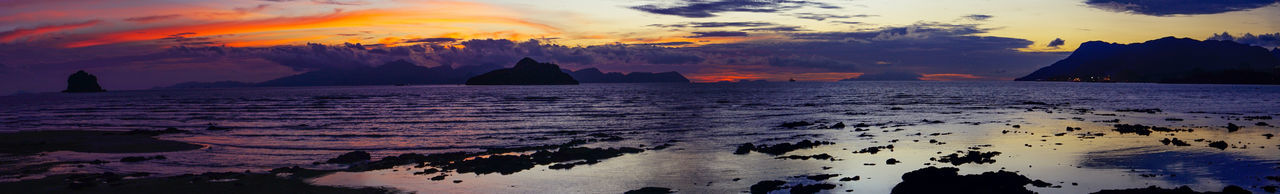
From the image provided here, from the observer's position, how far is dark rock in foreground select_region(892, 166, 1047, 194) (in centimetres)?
1812

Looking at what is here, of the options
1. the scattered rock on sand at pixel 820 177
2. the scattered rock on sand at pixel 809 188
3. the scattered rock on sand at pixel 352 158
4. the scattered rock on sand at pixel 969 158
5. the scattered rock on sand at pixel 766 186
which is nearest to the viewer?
the scattered rock on sand at pixel 809 188

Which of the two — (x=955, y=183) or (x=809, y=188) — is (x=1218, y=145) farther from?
(x=809, y=188)

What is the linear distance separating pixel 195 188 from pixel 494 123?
118 feet

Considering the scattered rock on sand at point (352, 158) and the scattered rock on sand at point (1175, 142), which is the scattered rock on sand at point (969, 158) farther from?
the scattered rock on sand at point (352, 158)

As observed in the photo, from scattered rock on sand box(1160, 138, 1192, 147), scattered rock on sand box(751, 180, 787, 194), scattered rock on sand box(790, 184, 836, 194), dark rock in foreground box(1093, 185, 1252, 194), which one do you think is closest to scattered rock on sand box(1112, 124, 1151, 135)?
scattered rock on sand box(1160, 138, 1192, 147)

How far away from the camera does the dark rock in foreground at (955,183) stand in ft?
59.5

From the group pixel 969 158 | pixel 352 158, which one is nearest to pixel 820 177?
pixel 969 158

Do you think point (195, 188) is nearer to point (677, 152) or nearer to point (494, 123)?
point (677, 152)

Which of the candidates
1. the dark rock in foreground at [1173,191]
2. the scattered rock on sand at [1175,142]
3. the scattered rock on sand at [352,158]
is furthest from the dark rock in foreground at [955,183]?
the scattered rock on sand at [352,158]

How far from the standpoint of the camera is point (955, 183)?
18328 mm

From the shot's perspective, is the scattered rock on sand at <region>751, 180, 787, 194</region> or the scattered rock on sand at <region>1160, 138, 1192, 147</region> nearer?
the scattered rock on sand at <region>751, 180, 787, 194</region>

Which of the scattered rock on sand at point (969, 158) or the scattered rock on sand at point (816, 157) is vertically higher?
the scattered rock on sand at point (969, 158)

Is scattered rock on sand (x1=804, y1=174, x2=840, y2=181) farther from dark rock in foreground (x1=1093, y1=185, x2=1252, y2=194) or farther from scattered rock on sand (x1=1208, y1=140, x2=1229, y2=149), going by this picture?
scattered rock on sand (x1=1208, y1=140, x2=1229, y2=149)

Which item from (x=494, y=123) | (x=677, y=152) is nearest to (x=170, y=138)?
(x=494, y=123)
